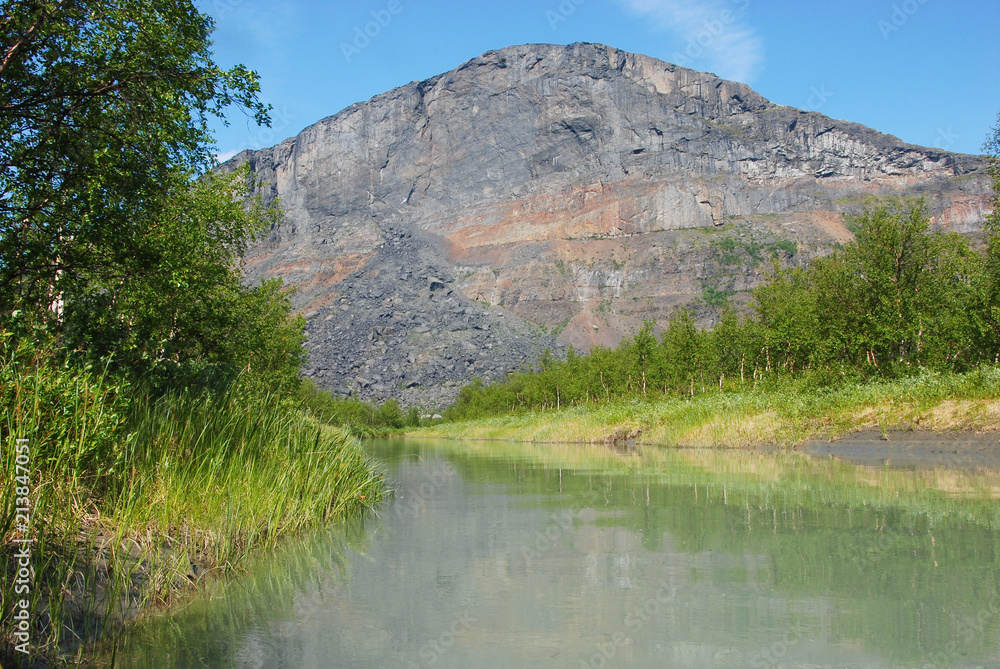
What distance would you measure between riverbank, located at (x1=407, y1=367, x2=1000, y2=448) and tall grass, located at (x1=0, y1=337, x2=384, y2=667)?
1565 cm

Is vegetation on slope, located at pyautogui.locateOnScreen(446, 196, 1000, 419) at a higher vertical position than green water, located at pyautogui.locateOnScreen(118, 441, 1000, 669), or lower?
higher

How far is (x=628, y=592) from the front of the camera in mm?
5074

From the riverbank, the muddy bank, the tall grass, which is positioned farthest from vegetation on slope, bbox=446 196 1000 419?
the tall grass

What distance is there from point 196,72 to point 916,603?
330 inches

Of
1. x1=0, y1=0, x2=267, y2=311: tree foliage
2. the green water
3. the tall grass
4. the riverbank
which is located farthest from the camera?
the riverbank

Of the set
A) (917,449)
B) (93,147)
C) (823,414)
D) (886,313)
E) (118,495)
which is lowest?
(917,449)

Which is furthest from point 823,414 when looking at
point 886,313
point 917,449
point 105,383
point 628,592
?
point 105,383

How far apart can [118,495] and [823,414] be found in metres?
19.7

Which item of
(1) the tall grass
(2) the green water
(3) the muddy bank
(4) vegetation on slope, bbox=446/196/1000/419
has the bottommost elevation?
(3) the muddy bank

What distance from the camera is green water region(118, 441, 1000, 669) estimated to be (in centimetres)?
398

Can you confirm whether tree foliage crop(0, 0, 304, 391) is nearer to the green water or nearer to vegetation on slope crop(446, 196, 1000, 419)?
the green water

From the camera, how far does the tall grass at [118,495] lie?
4.32 m

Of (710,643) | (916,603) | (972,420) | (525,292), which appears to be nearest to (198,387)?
(710,643)

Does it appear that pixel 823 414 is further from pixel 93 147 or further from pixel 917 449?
pixel 93 147
